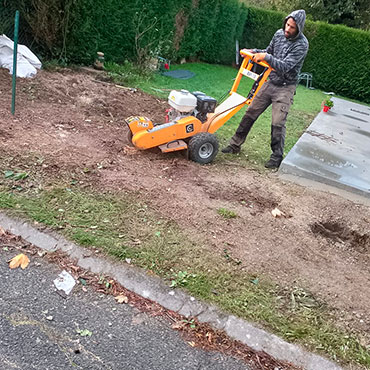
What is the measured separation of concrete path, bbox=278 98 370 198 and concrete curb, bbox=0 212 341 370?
3.03 m

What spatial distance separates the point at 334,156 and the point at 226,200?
2942 millimetres

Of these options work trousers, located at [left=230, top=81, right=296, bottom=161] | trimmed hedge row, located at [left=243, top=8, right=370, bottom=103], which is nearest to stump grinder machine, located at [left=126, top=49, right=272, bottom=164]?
work trousers, located at [left=230, top=81, right=296, bottom=161]

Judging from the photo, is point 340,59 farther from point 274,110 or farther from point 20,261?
point 20,261

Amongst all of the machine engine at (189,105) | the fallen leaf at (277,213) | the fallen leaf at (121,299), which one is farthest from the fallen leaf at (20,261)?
the machine engine at (189,105)

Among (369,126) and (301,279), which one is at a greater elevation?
(301,279)

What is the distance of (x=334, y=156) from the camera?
21.1 ft

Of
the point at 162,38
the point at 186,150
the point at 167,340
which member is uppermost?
the point at 167,340

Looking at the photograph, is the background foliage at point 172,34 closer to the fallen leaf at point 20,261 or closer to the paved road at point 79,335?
the fallen leaf at point 20,261

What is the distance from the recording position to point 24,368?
84.4 inches

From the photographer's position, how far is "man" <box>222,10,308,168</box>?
503 cm

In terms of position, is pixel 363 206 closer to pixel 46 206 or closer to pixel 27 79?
pixel 46 206

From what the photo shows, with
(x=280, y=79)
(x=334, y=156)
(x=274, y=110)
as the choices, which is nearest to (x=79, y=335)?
(x=274, y=110)

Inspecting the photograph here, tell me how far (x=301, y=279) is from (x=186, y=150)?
237cm

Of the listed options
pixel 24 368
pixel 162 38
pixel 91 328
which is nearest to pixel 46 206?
pixel 91 328
